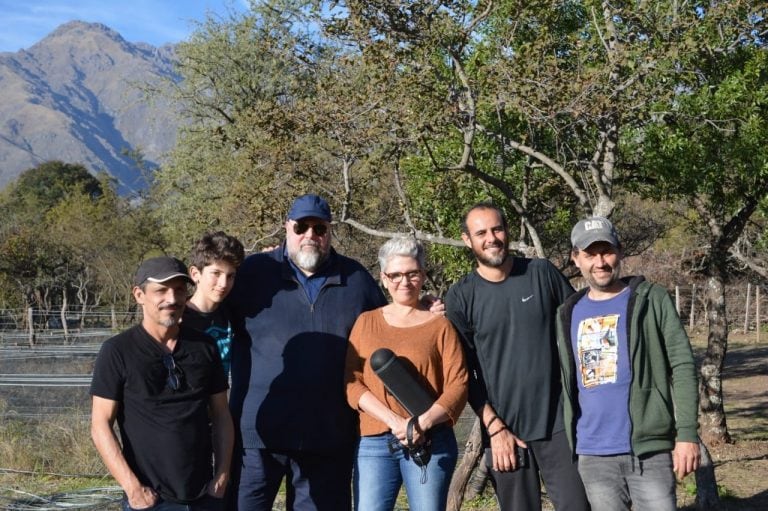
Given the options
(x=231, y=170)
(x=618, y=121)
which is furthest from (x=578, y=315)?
(x=231, y=170)

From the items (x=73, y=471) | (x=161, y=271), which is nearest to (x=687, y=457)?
(x=161, y=271)

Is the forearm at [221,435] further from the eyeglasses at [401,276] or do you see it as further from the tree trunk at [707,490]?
the tree trunk at [707,490]

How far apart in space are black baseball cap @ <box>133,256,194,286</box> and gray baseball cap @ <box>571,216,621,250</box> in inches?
63.5

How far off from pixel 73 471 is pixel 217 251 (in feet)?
15.7

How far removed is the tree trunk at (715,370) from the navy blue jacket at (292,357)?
7.65 meters

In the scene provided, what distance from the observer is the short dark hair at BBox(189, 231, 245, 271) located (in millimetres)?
3916

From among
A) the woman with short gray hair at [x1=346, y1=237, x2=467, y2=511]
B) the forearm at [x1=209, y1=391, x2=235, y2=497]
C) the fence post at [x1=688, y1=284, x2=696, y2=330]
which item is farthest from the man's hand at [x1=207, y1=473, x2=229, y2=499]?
the fence post at [x1=688, y1=284, x2=696, y2=330]

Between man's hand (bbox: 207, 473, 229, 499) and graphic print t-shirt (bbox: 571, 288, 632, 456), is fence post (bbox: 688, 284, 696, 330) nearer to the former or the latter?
graphic print t-shirt (bbox: 571, 288, 632, 456)

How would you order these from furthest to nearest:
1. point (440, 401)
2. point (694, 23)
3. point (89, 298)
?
point (89, 298) → point (694, 23) → point (440, 401)

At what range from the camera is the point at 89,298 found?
31.4 metres

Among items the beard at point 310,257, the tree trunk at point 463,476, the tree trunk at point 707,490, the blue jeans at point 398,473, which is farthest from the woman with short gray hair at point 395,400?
the tree trunk at point 707,490

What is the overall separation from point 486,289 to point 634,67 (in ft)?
13.4

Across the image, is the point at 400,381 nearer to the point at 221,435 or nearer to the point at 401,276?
the point at 401,276

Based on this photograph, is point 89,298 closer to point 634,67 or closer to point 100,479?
point 100,479
